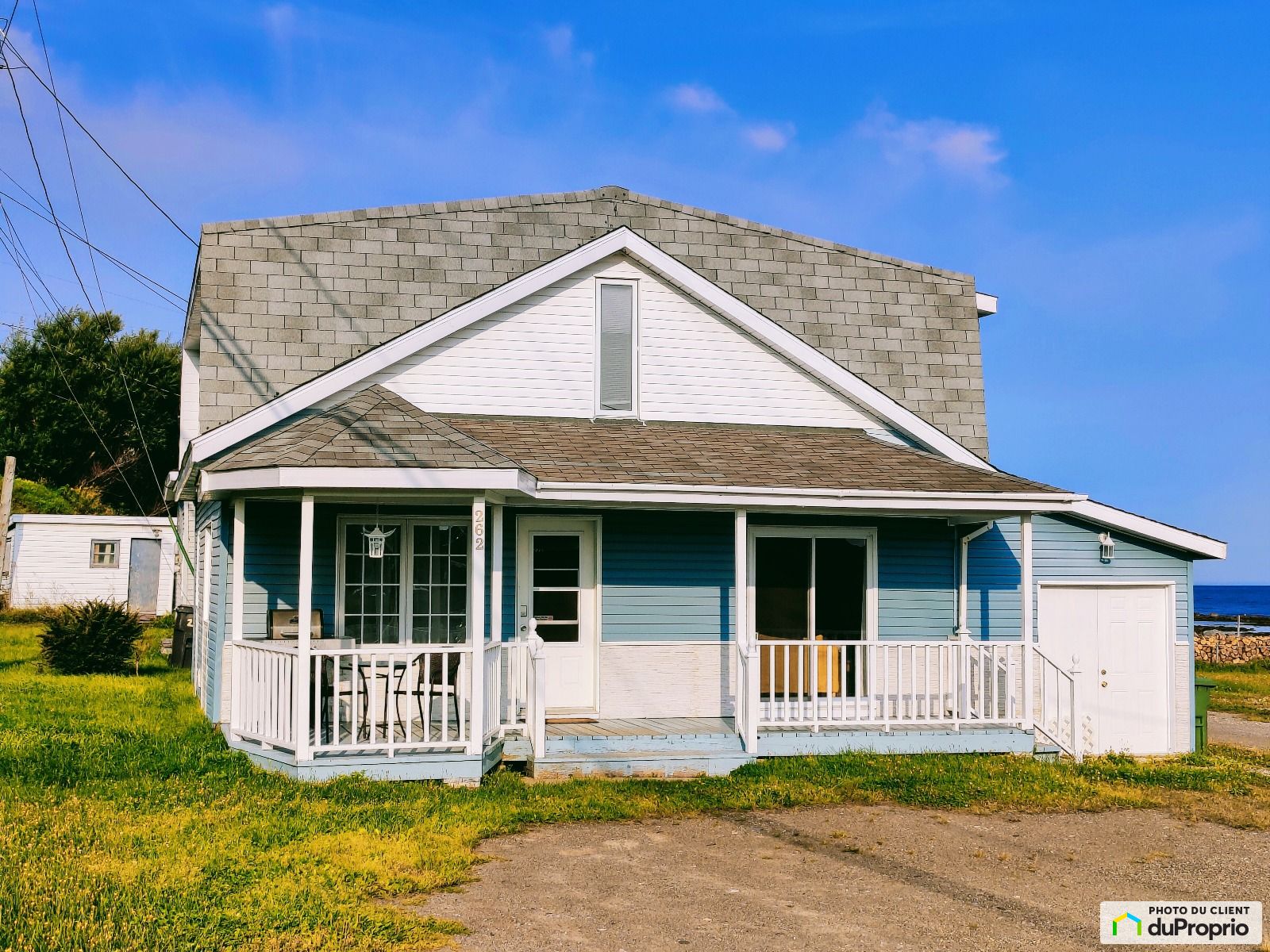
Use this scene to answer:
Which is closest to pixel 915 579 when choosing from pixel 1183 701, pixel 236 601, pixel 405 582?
pixel 1183 701

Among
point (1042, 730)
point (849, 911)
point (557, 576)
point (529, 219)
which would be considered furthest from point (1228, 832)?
point (529, 219)

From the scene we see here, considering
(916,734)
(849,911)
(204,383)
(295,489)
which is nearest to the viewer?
(849,911)

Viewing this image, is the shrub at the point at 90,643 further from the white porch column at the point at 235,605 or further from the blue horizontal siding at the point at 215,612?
the white porch column at the point at 235,605

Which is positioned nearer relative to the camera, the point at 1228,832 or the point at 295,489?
the point at 1228,832

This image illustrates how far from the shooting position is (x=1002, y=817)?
9.88 meters

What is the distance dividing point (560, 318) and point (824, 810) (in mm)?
6237

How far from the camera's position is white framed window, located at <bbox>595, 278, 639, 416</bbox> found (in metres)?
13.5

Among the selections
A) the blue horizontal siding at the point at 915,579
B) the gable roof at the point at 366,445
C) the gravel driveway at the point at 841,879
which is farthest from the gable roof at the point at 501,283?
the gravel driveway at the point at 841,879

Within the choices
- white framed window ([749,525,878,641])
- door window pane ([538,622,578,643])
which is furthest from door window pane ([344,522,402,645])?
white framed window ([749,525,878,641])

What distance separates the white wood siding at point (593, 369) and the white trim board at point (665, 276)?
178 millimetres

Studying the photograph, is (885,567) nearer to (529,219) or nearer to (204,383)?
(529,219)

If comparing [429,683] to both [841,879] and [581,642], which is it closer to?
[581,642]

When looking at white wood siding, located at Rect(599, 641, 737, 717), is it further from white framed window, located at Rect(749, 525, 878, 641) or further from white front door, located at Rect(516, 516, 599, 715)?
white framed window, located at Rect(749, 525, 878, 641)

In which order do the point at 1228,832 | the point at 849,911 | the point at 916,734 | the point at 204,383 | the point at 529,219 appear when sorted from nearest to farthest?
the point at 849,911 → the point at 1228,832 → the point at 916,734 → the point at 204,383 → the point at 529,219
